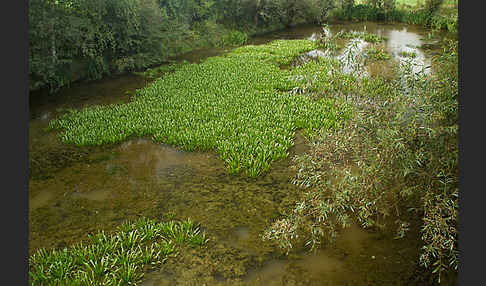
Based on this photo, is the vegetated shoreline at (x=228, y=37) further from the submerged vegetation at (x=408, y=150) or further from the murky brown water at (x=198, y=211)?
the submerged vegetation at (x=408, y=150)

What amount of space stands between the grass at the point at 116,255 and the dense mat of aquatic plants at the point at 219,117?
2656mm

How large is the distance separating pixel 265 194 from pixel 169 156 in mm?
3397

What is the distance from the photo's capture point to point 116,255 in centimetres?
539

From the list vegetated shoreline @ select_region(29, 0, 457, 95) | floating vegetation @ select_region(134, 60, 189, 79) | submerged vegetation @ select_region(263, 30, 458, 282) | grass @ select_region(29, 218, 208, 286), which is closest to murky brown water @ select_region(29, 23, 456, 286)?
grass @ select_region(29, 218, 208, 286)

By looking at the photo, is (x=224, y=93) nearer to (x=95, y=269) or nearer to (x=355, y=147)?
(x=355, y=147)

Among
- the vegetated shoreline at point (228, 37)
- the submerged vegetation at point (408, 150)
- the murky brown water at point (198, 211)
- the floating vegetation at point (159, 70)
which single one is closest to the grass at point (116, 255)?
the murky brown water at point (198, 211)

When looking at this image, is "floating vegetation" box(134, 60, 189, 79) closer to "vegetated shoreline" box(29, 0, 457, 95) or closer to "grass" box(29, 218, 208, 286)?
"vegetated shoreline" box(29, 0, 457, 95)

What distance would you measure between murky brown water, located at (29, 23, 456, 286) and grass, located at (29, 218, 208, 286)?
252 mm

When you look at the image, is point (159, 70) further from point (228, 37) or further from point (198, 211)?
point (198, 211)

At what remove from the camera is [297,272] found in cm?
529

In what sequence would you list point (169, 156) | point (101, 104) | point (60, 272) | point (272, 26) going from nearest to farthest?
point (60, 272) → point (169, 156) → point (101, 104) → point (272, 26)

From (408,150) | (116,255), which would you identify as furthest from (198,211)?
(408,150)

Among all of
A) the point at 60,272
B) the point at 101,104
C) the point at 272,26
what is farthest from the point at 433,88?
the point at 272,26

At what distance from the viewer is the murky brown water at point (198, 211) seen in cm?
526
